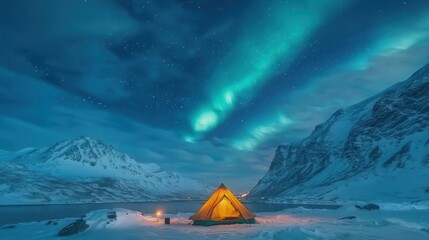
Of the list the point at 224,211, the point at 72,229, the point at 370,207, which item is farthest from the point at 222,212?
the point at 370,207

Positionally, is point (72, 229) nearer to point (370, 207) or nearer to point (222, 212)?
point (222, 212)

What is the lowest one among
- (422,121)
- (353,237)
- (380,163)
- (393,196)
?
(353,237)

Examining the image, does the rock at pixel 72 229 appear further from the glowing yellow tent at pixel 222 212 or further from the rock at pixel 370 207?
the rock at pixel 370 207

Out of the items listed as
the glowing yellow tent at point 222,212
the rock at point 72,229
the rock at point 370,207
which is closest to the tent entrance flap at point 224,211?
the glowing yellow tent at point 222,212

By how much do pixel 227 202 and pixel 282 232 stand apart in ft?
42.0

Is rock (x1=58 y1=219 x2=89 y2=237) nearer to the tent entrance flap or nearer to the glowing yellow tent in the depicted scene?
the glowing yellow tent

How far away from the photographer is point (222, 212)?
123ft

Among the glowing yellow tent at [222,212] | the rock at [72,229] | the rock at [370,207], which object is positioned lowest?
the rock at [72,229]

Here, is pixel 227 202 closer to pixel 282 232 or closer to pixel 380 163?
pixel 282 232

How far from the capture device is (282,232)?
2575 cm

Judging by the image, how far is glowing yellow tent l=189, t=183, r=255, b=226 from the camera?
118 ft

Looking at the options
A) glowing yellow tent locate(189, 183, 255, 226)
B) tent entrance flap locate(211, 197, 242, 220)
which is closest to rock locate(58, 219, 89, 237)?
glowing yellow tent locate(189, 183, 255, 226)

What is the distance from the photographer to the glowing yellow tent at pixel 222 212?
35.9m

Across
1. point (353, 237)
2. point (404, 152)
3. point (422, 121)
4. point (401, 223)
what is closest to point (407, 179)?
point (404, 152)
